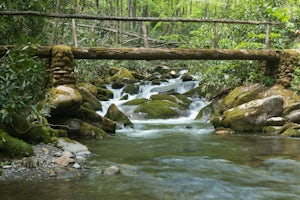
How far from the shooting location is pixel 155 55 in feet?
33.2

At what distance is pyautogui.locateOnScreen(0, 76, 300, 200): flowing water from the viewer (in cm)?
455

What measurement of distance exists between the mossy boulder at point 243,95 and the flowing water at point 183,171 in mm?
2368

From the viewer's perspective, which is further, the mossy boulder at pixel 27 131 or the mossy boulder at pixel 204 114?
the mossy boulder at pixel 204 114

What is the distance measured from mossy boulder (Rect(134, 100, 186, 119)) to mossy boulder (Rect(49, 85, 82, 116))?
438 centimetres

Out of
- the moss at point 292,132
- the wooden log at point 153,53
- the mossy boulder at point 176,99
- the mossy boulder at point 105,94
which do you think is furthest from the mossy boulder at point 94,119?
the mossy boulder at point 105,94

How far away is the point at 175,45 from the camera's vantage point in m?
21.4

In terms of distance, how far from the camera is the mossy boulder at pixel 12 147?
5.44 meters

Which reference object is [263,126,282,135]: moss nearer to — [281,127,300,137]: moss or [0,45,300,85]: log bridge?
[281,127,300,137]: moss

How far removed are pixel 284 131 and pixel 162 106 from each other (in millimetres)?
5198

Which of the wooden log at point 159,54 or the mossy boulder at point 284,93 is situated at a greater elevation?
the wooden log at point 159,54

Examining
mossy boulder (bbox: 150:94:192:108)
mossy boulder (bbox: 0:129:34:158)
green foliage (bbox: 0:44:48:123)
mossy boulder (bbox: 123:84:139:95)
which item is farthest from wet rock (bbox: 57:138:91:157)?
mossy boulder (bbox: 123:84:139:95)

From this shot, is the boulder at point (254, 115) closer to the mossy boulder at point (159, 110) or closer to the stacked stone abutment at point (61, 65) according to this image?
the mossy boulder at point (159, 110)

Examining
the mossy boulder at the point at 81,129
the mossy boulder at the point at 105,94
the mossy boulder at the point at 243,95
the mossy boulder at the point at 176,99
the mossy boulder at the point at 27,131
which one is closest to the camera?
the mossy boulder at the point at 27,131

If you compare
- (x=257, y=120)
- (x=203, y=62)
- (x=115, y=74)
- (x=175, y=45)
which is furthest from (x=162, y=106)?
(x=175, y=45)
